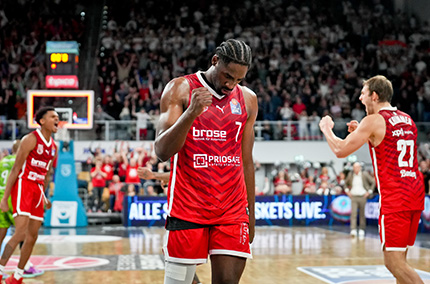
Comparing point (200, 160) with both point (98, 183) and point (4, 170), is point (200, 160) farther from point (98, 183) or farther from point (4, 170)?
point (98, 183)

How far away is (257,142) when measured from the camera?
68.7ft

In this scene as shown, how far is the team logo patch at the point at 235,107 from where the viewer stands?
3887 mm

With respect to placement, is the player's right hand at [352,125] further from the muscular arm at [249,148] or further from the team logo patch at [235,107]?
the team logo patch at [235,107]

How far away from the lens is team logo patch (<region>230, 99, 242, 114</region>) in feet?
12.8

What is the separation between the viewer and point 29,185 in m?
7.42

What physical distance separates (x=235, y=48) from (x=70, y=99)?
42.0 ft

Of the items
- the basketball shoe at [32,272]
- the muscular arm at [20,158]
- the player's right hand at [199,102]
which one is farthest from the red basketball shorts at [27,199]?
the player's right hand at [199,102]

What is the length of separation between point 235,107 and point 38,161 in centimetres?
424

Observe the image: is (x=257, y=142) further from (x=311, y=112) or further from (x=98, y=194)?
(x=98, y=194)

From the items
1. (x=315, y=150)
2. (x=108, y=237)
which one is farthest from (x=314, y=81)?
(x=108, y=237)

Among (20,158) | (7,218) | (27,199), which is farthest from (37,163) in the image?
(7,218)

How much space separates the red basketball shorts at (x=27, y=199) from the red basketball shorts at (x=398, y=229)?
4.19 meters

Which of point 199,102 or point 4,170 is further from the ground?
point 199,102

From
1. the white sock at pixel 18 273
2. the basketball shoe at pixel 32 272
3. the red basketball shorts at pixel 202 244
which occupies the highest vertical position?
the red basketball shorts at pixel 202 244
